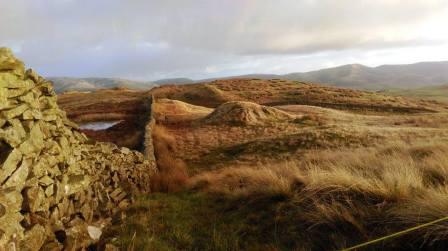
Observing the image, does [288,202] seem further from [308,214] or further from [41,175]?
[41,175]

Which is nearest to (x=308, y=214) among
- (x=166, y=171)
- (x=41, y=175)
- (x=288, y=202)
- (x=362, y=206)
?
(x=362, y=206)

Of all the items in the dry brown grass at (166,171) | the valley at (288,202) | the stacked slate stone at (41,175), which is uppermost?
the stacked slate stone at (41,175)

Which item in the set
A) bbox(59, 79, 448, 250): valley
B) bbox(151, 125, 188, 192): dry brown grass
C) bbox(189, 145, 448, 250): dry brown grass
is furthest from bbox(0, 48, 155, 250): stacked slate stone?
bbox(151, 125, 188, 192): dry brown grass

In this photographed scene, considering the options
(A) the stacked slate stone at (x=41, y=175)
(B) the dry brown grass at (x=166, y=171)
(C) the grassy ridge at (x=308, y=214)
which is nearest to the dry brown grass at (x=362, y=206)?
(C) the grassy ridge at (x=308, y=214)

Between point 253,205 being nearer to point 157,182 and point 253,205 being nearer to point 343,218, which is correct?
point 343,218

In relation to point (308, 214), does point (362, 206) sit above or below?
above

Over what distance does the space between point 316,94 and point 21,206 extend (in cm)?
6121

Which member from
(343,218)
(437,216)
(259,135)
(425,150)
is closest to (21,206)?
(343,218)

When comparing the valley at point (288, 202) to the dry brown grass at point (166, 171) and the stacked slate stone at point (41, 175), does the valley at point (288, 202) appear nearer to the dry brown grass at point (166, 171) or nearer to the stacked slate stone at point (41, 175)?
the dry brown grass at point (166, 171)

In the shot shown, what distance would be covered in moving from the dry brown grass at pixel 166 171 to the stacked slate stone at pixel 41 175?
13.9 ft

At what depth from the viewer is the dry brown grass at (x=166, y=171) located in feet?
43.4

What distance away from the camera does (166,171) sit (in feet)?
51.3

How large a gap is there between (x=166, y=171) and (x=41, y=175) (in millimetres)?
9953

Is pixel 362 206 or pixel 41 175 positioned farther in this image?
pixel 362 206
